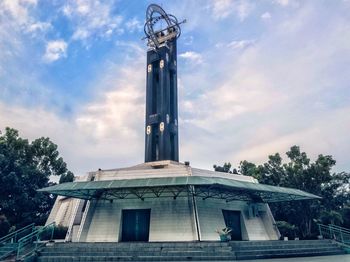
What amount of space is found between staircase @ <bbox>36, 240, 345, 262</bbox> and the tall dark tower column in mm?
11400

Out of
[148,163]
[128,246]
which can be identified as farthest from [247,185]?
[148,163]

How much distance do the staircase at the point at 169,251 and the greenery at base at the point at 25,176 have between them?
11.3m

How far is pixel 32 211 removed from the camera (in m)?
28.9

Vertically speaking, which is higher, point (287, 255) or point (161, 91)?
point (161, 91)

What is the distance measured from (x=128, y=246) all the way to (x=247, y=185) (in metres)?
7.44

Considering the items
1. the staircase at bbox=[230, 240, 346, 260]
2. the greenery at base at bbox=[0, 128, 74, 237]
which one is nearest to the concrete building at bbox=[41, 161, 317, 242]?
the staircase at bbox=[230, 240, 346, 260]

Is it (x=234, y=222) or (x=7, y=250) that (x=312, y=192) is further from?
(x=7, y=250)

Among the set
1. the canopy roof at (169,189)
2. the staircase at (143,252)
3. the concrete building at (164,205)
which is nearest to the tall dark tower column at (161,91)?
the concrete building at (164,205)

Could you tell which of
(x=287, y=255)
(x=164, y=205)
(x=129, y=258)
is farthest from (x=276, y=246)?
(x=129, y=258)

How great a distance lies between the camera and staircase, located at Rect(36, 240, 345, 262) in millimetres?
14359

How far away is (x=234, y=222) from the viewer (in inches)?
847

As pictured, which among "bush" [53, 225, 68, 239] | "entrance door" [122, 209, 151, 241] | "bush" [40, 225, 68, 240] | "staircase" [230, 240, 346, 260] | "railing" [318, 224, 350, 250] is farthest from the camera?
"bush" [53, 225, 68, 239]

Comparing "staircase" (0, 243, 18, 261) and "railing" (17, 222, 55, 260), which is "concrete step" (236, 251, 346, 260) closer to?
"railing" (17, 222, 55, 260)

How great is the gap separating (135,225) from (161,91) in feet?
40.9
